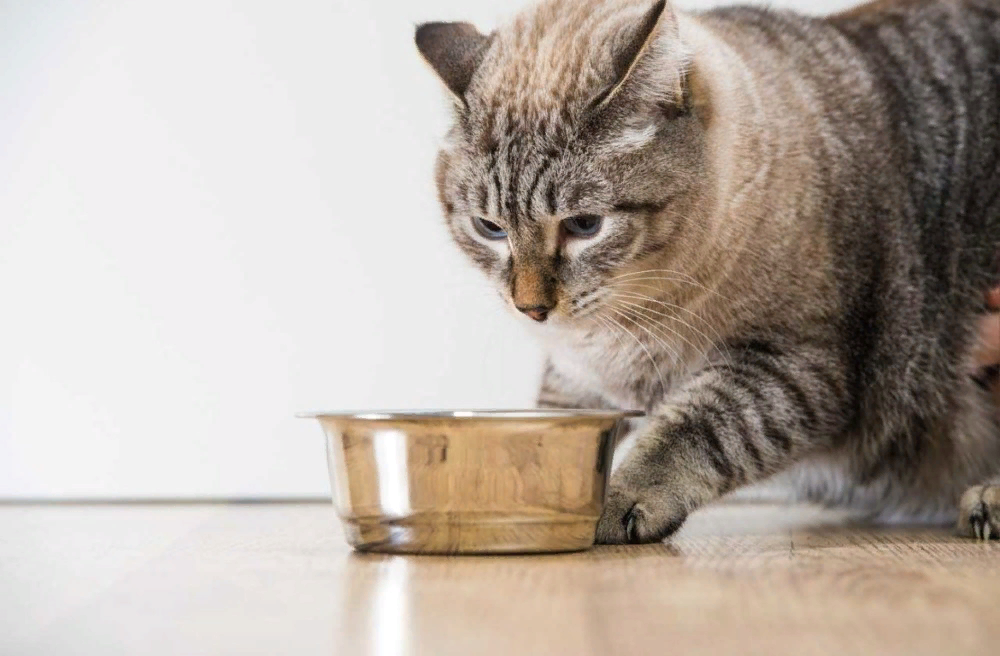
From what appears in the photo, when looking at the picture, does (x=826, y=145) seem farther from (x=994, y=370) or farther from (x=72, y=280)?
(x=72, y=280)

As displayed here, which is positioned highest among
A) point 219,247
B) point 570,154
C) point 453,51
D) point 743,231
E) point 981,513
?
point 453,51

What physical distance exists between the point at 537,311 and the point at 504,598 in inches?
22.8

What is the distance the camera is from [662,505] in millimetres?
1541

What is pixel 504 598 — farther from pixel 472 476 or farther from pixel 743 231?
pixel 743 231

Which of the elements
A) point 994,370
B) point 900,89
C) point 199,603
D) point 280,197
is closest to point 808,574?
point 199,603

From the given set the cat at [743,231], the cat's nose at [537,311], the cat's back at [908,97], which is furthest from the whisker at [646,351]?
the cat's back at [908,97]

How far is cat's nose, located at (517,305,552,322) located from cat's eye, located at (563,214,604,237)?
11 centimetres

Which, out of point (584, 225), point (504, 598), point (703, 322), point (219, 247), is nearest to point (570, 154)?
point (584, 225)

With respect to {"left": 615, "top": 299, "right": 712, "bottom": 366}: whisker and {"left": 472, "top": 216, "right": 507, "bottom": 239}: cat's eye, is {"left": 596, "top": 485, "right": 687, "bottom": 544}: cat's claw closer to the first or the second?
{"left": 615, "top": 299, "right": 712, "bottom": 366}: whisker

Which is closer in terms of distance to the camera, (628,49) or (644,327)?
(628,49)

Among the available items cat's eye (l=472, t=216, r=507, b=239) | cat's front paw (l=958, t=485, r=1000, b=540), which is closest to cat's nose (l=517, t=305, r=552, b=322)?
cat's eye (l=472, t=216, r=507, b=239)

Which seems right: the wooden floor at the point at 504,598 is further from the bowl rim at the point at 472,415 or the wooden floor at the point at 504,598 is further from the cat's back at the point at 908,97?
the cat's back at the point at 908,97

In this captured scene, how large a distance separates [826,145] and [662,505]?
0.59 meters

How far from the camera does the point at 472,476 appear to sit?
1.33 metres
